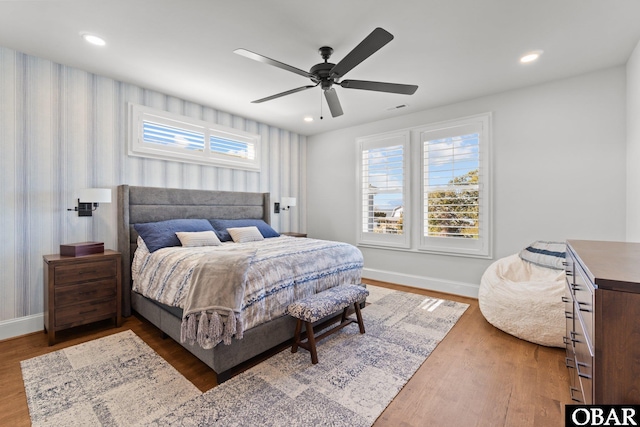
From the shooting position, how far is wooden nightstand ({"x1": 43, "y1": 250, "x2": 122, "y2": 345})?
262 cm

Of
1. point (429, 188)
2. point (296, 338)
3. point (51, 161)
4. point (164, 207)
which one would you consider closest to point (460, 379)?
point (296, 338)

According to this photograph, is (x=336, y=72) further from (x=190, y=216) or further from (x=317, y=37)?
(x=190, y=216)

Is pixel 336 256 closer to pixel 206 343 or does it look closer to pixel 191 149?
pixel 206 343

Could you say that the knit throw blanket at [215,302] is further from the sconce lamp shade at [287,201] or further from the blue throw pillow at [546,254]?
the blue throw pillow at [546,254]

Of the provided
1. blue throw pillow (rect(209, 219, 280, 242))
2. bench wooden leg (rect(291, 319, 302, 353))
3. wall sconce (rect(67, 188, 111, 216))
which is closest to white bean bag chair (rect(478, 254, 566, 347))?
bench wooden leg (rect(291, 319, 302, 353))

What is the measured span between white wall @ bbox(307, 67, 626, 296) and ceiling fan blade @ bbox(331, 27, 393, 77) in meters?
2.50

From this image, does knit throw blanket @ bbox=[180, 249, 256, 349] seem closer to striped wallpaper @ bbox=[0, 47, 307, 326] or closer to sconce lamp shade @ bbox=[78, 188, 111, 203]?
sconce lamp shade @ bbox=[78, 188, 111, 203]

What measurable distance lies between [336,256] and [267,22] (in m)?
2.27

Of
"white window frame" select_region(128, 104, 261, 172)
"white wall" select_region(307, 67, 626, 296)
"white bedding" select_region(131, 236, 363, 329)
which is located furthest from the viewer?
"white window frame" select_region(128, 104, 261, 172)

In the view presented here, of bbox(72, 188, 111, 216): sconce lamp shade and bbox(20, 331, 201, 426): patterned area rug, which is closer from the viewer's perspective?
bbox(20, 331, 201, 426): patterned area rug

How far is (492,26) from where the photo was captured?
235 cm

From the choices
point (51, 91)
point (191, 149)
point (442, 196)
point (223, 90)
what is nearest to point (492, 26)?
point (442, 196)

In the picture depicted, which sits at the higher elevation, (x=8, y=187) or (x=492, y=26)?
(x=492, y=26)

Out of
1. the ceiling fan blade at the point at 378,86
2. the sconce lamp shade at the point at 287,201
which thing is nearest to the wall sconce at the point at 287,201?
the sconce lamp shade at the point at 287,201
